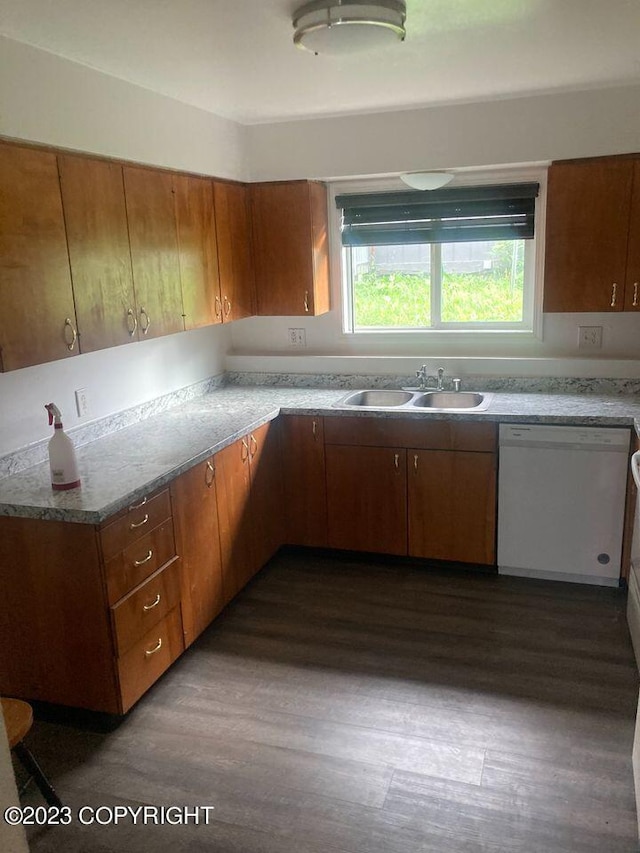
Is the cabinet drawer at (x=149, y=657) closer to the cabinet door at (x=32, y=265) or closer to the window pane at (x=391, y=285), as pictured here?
the cabinet door at (x=32, y=265)

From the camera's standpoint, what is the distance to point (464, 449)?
3412 mm

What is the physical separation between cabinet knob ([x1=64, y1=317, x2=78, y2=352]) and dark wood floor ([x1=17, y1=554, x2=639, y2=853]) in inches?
55.6

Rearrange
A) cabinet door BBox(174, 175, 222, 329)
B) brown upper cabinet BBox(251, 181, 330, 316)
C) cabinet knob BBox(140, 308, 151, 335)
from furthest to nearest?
brown upper cabinet BBox(251, 181, 330, 316)
cabinet door BBox(174, 175, 222, 329)
cabinet knob BBox(140, 308, 151, 335)

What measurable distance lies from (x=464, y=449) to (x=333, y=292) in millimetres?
1410

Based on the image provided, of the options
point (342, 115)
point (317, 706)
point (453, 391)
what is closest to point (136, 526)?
point (317, 706)

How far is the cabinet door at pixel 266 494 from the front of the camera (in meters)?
3.48

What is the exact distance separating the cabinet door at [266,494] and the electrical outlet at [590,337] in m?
1.76

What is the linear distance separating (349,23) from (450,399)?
223 cm

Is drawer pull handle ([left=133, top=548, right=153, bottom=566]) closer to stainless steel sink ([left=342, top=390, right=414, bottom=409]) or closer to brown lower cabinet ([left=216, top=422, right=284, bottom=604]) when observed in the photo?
brown lower cabinet ([left=216, top=422, right=284, bottom=604])

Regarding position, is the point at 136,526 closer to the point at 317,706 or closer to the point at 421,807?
the point at 317,706

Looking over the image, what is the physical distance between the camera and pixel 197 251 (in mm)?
3408

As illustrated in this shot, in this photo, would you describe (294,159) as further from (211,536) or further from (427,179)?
(211,536)

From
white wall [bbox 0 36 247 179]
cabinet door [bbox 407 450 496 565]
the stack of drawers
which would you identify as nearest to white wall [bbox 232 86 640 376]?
white wall [bbox 0 36 247 179]

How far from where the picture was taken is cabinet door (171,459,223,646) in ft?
9.25
